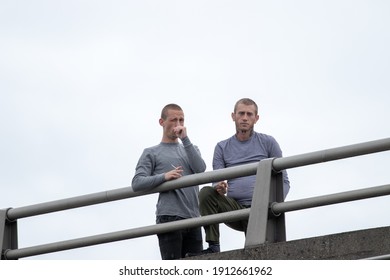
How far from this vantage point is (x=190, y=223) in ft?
39.8

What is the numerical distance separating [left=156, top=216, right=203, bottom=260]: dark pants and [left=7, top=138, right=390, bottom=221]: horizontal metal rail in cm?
37

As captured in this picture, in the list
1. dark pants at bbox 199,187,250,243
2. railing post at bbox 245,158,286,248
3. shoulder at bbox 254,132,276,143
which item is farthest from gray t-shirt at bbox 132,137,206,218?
railing post at bbox 245,158,286,248

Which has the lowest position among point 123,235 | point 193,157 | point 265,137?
point 123,235

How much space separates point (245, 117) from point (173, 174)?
2.87 feet

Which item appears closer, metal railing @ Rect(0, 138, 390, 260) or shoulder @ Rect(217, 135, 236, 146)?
metal railing @ Rect(0, 138, 390, 260)

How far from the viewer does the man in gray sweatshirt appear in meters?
12.5

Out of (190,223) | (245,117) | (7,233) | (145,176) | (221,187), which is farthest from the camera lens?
(7,233)

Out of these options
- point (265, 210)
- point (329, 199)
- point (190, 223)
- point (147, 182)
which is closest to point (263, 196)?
point (265, 210)

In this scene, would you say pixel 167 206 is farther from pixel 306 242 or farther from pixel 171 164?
pixel 306 242

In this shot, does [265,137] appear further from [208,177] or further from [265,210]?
[265,210]

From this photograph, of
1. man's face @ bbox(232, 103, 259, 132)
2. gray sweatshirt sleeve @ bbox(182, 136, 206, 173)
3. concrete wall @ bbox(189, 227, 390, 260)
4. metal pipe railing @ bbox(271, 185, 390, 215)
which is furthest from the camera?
man's face @ bbox(232, 103, 259, 132)

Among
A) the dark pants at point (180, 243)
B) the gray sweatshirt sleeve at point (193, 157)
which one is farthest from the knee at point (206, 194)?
the gray sweatshirt sleeve at point (193, 157)

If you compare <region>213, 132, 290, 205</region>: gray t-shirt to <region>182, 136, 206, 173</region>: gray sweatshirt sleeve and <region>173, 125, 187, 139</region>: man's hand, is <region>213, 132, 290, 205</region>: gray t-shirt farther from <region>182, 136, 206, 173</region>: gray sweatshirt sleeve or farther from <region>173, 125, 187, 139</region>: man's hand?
<region>173, 125, 187, 139</region>: man's hand

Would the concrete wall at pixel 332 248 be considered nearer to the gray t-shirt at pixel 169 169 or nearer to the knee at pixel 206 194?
the knee at pixel 206 194
